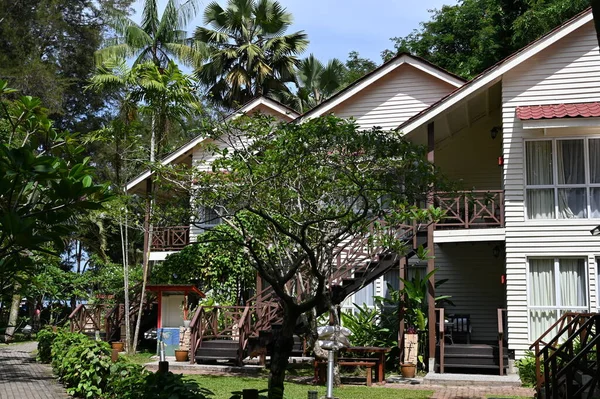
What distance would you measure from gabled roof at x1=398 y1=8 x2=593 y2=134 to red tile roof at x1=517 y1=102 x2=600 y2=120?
1058 millimetres

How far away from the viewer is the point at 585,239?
17734 millimetres

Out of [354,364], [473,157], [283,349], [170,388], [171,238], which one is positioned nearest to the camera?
[283,349]

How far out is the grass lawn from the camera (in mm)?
14125

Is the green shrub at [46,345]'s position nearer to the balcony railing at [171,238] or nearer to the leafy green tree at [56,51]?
the balcony railing at [171,238]

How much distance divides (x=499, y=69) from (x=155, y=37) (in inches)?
572

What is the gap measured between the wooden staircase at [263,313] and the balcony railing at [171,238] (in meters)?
4.65

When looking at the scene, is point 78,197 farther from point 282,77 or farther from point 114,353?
point 282,77

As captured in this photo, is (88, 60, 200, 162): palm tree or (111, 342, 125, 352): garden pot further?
(111, 342, 125, 352): garden pot

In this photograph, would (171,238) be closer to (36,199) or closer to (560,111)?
(560,111)

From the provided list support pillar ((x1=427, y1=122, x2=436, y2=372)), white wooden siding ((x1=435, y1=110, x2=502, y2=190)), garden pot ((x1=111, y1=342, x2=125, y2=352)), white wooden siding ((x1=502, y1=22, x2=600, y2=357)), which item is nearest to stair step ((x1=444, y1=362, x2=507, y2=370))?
support pillar ((x1=427, y1=122, x2=436, y2=372))

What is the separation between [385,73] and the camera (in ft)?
73.0

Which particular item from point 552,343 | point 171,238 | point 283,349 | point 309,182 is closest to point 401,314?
point 552,343

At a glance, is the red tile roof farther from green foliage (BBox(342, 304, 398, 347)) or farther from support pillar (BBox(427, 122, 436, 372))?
green foliage (BBox(342, 304, 398, 347))

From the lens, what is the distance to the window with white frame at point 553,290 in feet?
58.2
